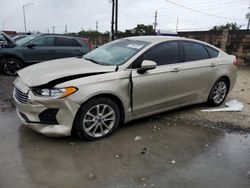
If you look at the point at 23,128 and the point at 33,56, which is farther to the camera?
the point at 33,56

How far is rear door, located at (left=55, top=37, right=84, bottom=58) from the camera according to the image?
9816mm

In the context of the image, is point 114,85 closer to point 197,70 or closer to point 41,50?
point 197,70

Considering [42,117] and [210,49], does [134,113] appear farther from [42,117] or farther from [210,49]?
[210,49]

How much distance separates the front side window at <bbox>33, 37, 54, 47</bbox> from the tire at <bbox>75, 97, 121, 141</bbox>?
6381 millimetres

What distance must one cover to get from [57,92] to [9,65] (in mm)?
6231

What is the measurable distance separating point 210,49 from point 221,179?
328cm

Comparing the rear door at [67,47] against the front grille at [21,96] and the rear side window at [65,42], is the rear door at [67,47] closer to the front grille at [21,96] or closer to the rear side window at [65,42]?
the rear side window at [65,42]

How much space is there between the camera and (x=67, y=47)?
32.6ft

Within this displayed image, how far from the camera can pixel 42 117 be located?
376cm

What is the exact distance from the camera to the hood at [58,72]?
12.5 ft

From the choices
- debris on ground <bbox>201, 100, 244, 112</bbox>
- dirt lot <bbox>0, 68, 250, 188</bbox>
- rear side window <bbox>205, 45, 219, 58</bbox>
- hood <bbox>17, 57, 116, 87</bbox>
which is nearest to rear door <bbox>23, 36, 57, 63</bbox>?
dirt lot <bbox>0, 68, 250, 188</bbox>

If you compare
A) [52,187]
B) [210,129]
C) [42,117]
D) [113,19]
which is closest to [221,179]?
[210,129]

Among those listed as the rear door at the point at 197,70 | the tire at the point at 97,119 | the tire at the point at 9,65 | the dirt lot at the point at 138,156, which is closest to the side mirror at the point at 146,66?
the tire at the point at 97,119

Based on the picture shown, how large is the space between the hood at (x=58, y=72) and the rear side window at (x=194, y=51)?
1.75 m
